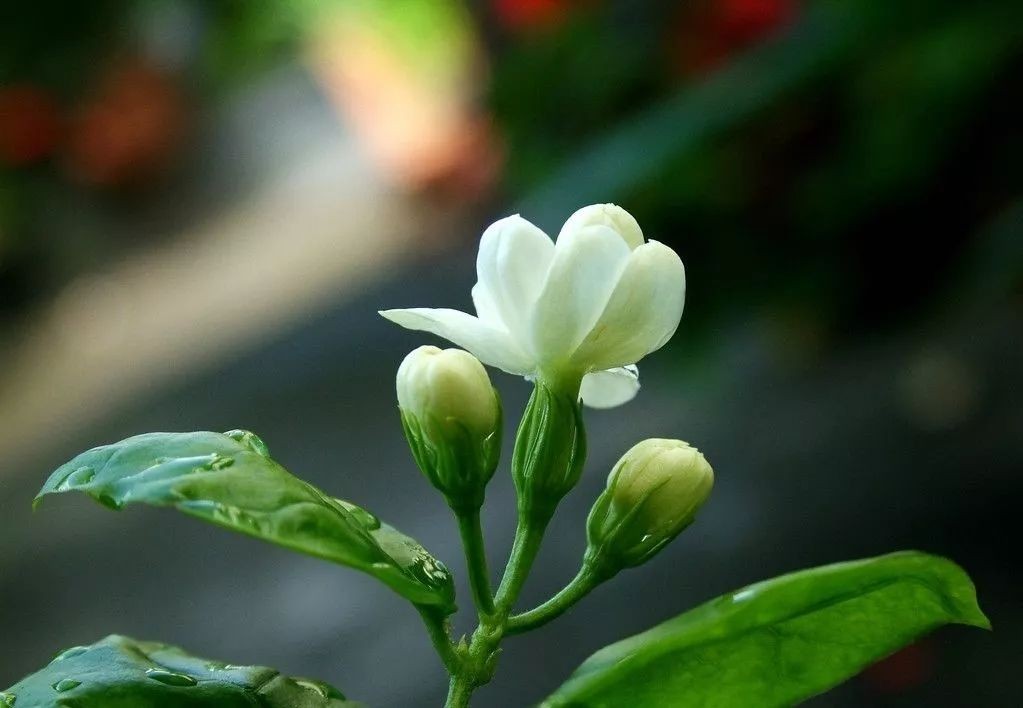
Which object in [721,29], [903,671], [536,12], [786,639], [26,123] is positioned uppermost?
[26,123]

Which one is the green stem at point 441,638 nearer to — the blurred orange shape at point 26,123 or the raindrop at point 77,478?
the raindrop at point 77,478

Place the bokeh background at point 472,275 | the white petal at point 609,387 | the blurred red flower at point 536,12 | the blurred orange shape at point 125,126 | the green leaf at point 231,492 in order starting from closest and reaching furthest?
the green leaf at point 231,492 → the white petal at point 609,387 → the bokeh background at point 472,275 → the blurred red flower at point 536,12 → the blurred orange shape at point 125,126

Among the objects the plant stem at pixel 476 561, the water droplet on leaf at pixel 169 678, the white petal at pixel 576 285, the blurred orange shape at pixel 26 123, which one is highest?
the blurred orange shape at pixel 26 123

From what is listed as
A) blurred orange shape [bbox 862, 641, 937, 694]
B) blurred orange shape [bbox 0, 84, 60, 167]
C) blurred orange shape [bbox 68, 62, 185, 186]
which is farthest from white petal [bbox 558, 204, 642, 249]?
blurred orange shape [bbox 68, 62, 185, 186]

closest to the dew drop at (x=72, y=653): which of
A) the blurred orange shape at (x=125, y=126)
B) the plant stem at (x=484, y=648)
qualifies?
the plant stem at (x=484, y=648)

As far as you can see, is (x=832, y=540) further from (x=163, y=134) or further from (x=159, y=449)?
(x=163, y=134)

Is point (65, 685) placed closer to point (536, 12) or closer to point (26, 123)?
point (536, 12)

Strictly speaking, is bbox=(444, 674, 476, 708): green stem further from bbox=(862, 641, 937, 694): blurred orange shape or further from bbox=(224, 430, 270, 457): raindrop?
bbox=(862, 641, 937, 694): blurred orange shape

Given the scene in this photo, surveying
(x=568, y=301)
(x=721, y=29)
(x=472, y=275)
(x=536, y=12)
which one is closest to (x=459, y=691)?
(x=568, y=301)

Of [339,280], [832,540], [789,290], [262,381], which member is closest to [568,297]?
[789,290]
